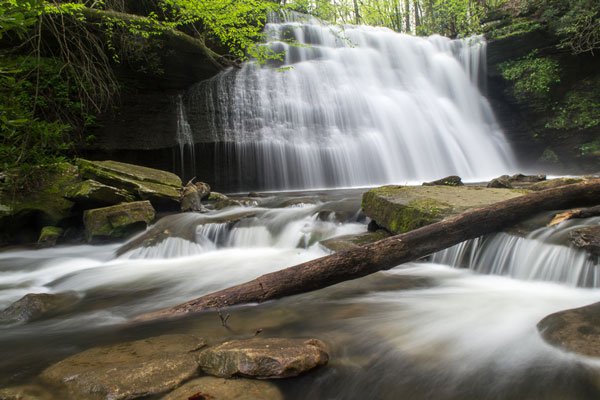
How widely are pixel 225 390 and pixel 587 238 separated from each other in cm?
334

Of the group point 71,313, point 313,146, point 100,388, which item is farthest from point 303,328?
point 313,146

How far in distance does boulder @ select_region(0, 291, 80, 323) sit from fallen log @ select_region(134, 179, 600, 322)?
1.16m

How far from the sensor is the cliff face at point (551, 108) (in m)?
13.8

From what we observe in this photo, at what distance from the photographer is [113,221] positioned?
282 inches

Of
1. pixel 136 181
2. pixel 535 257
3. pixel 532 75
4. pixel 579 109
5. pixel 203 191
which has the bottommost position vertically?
pixel 535 257

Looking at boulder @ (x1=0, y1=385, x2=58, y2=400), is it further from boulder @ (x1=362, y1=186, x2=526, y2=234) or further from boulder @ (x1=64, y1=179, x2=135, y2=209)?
boulder @ (x1=64, y1=179, x2=135, y2=209)

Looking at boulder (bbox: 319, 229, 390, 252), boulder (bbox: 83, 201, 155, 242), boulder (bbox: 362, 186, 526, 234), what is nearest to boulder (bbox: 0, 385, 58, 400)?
boulder (bbox: 319, 229, 390, 252)

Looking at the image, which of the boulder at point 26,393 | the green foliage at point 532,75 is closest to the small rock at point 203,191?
the boulder at point 26,393

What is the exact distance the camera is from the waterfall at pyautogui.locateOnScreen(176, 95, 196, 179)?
37.8 feet

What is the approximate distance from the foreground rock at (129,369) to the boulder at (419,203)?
115 inches

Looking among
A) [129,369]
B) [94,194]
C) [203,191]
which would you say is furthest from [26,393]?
[203,191]

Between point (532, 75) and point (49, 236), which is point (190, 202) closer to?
point (49, 236)

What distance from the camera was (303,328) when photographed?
10.5 feet

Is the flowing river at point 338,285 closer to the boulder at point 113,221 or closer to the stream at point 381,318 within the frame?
the stream at point 381,318
